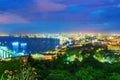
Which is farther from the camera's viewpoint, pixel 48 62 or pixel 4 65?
pixel 48 62

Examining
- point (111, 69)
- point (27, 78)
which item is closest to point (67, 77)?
point (111, 69)

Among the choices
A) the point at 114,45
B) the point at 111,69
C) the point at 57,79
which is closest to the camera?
the point at 57,79

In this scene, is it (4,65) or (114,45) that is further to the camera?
(114,45)

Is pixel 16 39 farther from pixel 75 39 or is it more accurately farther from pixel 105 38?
pixel 105 38

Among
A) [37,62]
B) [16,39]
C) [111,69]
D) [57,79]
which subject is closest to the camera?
[57,79]

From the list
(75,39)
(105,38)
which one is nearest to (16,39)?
(75,39)

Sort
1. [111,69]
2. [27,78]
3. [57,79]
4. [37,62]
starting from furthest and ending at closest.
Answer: [37,62] → [111,69] → [57,79] → [27,78]

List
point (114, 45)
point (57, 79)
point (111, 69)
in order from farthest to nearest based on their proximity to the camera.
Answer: point (114, 45) → point (111, 69) → point (57, 79)

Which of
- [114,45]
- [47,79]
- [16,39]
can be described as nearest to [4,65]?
[47,79]

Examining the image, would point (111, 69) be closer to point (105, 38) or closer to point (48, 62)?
point (48, 62)
